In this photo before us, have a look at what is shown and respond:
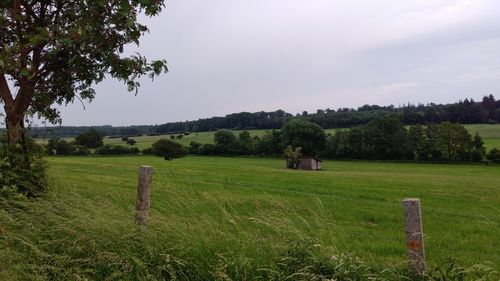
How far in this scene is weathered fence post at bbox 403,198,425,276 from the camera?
4574 millimetres

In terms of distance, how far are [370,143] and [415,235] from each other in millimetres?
96652

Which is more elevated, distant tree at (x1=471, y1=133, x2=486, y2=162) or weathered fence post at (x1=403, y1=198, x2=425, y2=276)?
weathered fence post at (x1=403, y1=198, x2=425, y2=276)

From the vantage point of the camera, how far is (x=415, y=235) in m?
4.61

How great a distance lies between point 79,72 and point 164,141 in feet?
262

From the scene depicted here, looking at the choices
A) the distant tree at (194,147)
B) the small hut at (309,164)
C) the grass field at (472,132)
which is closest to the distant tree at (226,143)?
the distant tree at (194,147)

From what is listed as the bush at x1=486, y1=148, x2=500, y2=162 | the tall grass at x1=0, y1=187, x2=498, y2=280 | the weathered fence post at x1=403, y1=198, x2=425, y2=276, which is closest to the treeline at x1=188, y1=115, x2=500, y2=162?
the bush at x1=486, y1=148, x2=500, y2=162

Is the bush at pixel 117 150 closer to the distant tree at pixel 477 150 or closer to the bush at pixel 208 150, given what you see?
the bush at pixel 208 150

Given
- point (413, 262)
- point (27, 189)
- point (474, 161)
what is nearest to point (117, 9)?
point (27, 189)

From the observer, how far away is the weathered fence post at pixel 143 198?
6031mm

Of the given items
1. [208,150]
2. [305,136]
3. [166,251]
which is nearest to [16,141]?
[166,251]

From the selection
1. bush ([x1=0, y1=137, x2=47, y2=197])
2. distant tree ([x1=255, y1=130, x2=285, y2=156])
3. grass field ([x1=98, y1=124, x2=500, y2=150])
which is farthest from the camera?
distant tree ([x1=255, y1=130, x2=285, y2=156])

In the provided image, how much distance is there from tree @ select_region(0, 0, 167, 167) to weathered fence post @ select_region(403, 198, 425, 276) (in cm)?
490

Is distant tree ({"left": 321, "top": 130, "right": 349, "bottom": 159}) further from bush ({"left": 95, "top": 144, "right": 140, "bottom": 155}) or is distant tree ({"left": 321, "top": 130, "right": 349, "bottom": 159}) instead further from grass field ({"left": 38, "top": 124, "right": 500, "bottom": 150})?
bush ({"left": 95, "top": 144, "right": 140, "bottom": 155})

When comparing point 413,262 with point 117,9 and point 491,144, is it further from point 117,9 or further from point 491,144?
point 491,144
